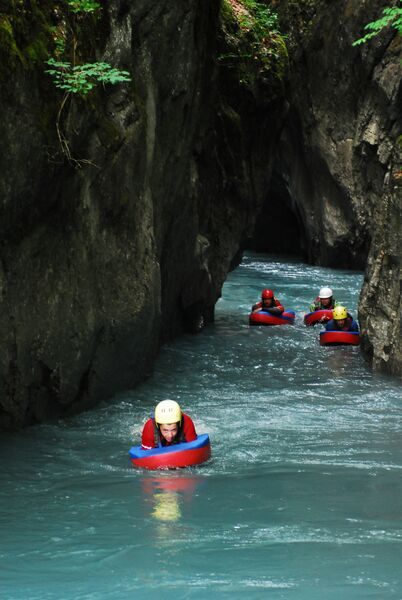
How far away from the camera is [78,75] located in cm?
1119

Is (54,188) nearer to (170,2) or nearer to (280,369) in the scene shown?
(170,2)

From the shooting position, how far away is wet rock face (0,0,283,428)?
11.0 metres

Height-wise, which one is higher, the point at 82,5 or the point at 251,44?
the point at 251,44

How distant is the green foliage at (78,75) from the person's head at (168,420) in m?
3.61

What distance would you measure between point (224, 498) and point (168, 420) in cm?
151

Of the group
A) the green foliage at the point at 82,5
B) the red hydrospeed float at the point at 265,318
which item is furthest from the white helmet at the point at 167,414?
the red hydrospeed float at the point at 265,318

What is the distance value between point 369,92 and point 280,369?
16.3 m

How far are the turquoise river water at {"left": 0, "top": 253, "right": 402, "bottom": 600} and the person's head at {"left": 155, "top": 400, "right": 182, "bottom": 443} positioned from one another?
550 millimetres

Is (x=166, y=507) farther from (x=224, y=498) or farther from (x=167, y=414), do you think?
(x=167, y=414)

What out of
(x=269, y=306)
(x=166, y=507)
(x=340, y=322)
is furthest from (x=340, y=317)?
(x=166, y=507)

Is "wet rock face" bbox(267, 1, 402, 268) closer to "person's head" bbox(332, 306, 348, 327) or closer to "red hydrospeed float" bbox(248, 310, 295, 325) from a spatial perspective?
"red hydrospeed float" bbox(248, 310, 295, 325)

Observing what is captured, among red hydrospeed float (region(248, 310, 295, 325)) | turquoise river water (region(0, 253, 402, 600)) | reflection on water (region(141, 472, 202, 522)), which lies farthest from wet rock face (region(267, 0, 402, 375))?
reflection on water (region(141, 472, 202, 522))

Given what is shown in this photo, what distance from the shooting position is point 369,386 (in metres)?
15.0

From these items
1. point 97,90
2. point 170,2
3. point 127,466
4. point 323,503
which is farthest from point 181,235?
point 323,503
